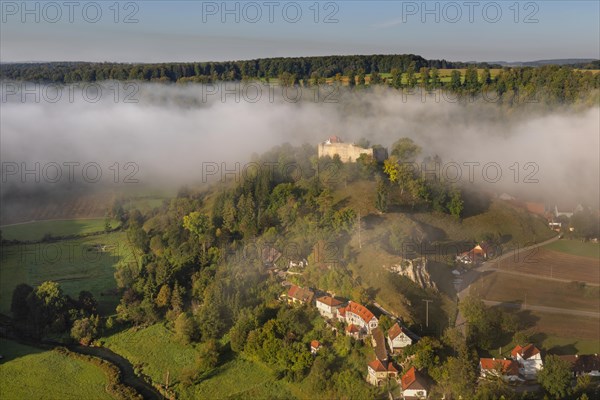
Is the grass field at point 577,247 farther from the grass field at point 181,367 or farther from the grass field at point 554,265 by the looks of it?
the grass field at point 181,367

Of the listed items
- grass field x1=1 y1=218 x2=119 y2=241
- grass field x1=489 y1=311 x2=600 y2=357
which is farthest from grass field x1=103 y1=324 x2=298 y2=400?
grass field x1=1 y1=218 x2=119 y2=241

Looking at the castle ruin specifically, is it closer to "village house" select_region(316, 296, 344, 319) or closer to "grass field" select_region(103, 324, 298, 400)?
"village house" select_region(316, 296, 344, 319)

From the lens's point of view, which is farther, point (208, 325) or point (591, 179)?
point (591, 179)

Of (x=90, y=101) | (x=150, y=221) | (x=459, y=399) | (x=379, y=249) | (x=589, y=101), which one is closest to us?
(x=459, y=399)

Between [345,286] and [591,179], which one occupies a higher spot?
[591,179]

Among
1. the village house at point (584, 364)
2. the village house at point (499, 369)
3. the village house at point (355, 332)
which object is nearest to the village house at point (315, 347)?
the village house at point (355, 332)

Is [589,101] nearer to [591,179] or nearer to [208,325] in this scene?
[591,179]

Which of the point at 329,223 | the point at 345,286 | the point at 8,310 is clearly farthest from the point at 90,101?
the point at 345,286
